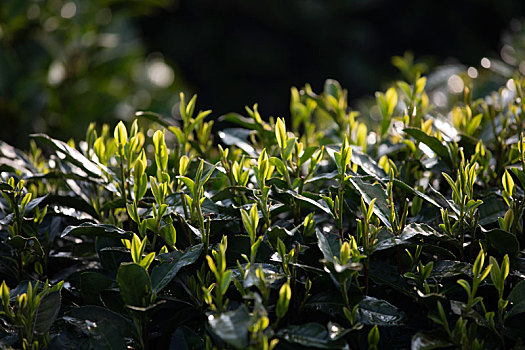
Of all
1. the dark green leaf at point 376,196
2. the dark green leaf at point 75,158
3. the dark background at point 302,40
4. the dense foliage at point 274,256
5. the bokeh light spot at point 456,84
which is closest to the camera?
the dense foliage at point 274,256

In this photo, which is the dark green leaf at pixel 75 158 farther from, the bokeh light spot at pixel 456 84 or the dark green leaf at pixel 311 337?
the bokeh light spot at pixel 456 84

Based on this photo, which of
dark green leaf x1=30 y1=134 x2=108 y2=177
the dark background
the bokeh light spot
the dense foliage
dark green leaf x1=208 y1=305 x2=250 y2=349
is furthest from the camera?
the dark background

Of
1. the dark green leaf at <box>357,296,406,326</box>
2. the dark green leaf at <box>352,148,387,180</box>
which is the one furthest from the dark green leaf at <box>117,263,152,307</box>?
the dark green leaf at <box>352,148,387,180</box>

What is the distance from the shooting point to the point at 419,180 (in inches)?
64.2

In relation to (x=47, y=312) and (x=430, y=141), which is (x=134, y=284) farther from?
(x=430, y=141)

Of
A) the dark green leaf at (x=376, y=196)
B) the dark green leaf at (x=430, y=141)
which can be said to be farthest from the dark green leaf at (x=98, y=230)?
the dark green leaf at (x=430, y=141)

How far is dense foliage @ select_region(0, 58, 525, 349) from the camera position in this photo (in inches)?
45.5

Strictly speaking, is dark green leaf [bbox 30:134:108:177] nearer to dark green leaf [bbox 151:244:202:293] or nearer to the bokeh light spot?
dark green leaf [bbox 151:244:202:293]

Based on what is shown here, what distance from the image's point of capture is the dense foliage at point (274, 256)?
3.79 ft

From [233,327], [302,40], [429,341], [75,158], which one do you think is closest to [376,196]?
[429,341]

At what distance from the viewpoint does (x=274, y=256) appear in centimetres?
123

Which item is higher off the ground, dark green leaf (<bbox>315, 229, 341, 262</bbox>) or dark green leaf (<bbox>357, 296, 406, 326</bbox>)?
dark green leaf (<bbox>315, 229, 341, 262</bbox>)

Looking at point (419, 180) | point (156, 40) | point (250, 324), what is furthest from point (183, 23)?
point (250, 324)

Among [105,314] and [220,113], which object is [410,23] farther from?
[105,314]
